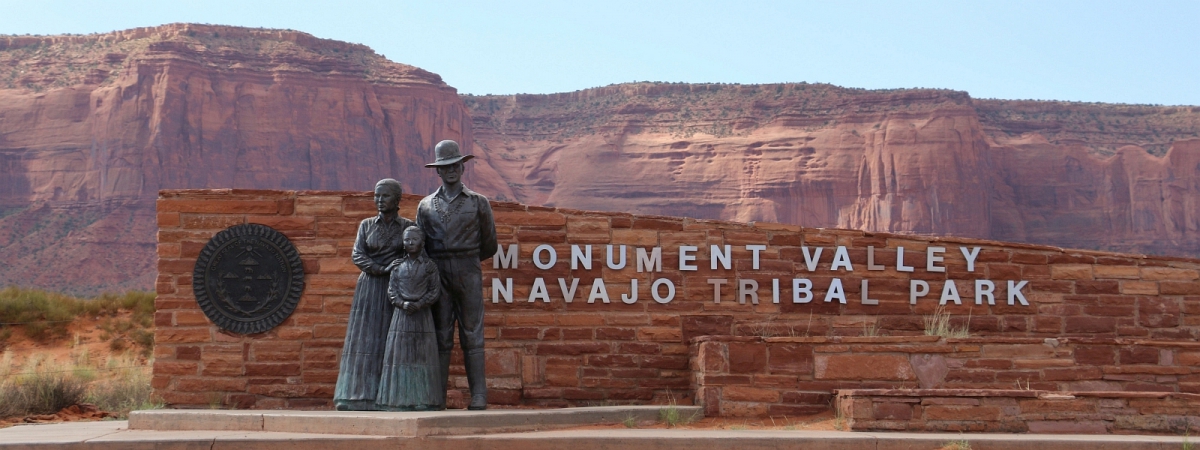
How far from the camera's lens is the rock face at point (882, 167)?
82.2 m

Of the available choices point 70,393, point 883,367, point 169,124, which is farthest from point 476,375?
point 169,124

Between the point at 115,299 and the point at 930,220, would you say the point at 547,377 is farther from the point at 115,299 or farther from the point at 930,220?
the point at 930,220

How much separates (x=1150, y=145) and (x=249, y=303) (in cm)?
7961

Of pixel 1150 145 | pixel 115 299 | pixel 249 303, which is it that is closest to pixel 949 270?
pixel 249 303

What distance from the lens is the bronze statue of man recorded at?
10547 mm

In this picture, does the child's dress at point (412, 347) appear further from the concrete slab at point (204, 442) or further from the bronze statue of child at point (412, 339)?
the concrete slab at point (204, 442)

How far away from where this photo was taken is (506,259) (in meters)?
12.7

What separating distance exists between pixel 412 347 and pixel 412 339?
6 cm

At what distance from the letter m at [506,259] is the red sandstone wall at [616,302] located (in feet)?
0.24

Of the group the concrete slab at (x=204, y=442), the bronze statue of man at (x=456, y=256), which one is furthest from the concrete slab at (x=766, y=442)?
the bronze statue of man at (x=456, y=256)

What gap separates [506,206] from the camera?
41.9ft

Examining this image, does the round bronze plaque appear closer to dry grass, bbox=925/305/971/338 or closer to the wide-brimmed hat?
the wide-brimmed hat

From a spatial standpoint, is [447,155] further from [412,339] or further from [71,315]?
[71,315]

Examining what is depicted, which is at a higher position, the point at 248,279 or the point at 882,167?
the point at 882,167
